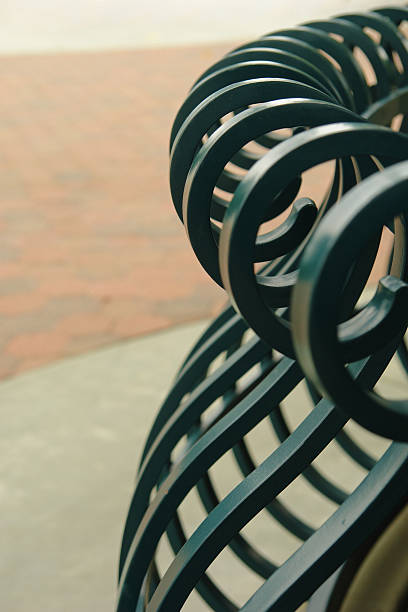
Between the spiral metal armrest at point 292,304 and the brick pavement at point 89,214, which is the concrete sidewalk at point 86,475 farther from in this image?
the spiral metal armrest at point 292,304

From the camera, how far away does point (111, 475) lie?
160 centimetres

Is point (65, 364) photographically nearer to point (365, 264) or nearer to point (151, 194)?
point (365, 264)

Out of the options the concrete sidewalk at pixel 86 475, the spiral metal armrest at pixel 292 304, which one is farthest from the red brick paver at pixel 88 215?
the spiral metal armrest at pixel 292 304

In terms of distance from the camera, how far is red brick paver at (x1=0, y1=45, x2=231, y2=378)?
267 centimetres

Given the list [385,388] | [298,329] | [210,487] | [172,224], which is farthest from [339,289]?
[172,224]

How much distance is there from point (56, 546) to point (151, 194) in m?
2.96

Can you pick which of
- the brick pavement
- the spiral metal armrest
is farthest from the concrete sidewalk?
the spiral metal armrest

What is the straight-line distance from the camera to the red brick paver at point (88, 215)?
8.75 ft

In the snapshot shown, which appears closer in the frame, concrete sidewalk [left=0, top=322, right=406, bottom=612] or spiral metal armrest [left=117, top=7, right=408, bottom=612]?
spiral metal armrest [left=117, top=7, right=408, bottom=612]

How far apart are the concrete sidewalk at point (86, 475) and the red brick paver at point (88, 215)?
34cm

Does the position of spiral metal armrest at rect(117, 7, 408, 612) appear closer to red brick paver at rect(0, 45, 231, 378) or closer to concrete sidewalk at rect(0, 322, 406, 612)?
concrete sidewalk at rect(0, 322, 406, 612)

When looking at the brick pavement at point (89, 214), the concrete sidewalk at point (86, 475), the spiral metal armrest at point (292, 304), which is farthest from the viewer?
the brick pavement at point (89, 214)

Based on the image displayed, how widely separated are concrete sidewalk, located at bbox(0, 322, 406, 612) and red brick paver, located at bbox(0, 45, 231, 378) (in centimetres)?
34

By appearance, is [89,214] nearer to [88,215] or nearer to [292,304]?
[88,215]
